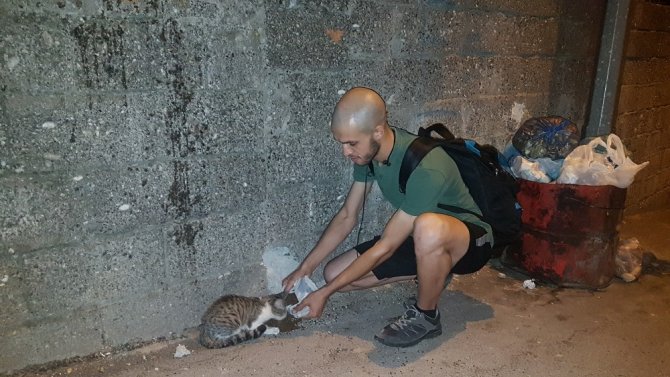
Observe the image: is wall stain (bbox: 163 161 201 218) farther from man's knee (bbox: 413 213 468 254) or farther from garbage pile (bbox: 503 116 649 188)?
garbage pile (bbox: 503 116 649 188)

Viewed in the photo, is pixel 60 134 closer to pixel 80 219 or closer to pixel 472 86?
pixel 80 219

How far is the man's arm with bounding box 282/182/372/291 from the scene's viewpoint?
272 centimetres

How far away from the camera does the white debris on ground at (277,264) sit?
274 cm

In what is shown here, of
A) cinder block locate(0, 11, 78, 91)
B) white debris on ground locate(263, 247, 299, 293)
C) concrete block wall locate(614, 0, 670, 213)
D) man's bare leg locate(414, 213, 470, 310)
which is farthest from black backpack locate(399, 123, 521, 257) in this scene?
concrete block wall locate(614, 0, 670, 213)

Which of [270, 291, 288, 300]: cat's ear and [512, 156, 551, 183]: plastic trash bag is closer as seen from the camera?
[270, 291, 288, 300]: cat's ear

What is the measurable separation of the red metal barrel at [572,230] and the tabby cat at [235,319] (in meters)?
1.86

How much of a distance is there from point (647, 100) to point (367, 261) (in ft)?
13.2

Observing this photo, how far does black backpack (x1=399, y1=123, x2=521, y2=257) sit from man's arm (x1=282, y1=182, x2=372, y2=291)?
325 millimetres

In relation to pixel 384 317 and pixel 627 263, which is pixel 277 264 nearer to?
pixel 384 317

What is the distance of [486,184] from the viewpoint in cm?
268

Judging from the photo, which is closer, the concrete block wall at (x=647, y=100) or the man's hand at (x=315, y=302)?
the man's hand at (x=315, y=302)

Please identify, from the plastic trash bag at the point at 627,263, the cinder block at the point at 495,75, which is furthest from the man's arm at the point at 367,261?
the plastic trash bag at the point at 627,263

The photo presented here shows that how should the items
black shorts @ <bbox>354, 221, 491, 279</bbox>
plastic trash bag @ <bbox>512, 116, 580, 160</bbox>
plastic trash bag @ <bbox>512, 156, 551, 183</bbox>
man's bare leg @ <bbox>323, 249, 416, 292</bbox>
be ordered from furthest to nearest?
plastic trash bag @ <bbox>512, 116, 580, 160</bbox>
plastic trash bag @ <bbox>512, 156, 551, 183</bbox>
man's bare leg @ <bbox>323, 249, 416, 292</bbox>
black shorts @ <bbox>354, 221, 491, 279</bbox>

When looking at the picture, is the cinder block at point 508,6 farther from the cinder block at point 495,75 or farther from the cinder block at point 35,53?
the cinder block at point 35,53
